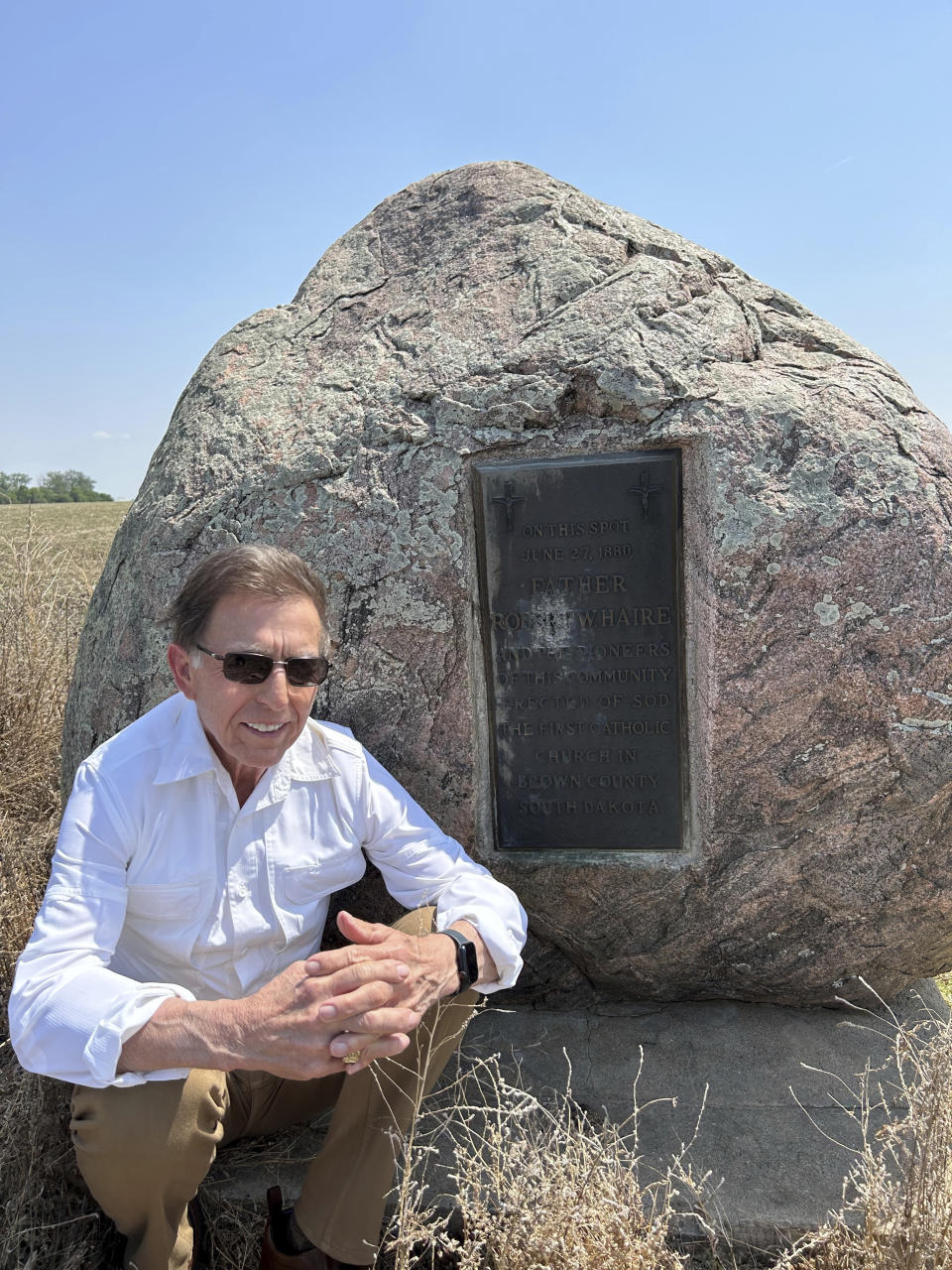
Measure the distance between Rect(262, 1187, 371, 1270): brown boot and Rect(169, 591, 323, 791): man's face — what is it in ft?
2.99

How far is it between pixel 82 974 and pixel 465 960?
0.70 meters

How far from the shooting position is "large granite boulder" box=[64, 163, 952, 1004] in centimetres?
247

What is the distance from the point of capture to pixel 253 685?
202cm

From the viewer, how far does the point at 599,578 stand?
8.54 feet

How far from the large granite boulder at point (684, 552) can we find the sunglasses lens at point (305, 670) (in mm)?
562

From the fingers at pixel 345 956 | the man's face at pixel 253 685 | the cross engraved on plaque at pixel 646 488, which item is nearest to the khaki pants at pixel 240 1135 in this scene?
the fingers at pixel 345 956

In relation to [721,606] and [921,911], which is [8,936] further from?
[921,911]

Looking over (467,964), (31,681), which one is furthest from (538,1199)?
(31,681)

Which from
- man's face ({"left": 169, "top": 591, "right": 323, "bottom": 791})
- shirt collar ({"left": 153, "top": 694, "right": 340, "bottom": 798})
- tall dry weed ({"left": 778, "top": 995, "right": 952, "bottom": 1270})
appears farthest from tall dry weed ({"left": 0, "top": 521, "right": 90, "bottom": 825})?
tall dry weed ({"left": 778, "top": 995, "right": 952, "bottom": 1270})

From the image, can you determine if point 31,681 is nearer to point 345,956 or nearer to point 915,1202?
point 345,956

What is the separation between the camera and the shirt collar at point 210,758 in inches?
80.8

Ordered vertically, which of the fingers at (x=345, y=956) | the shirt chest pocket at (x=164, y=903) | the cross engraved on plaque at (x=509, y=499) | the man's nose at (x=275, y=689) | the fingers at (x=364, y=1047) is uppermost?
the cross engraved on plaque at (x=509, y=499)

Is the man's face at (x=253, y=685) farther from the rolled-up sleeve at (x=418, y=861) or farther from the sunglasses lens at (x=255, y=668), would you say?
the rolled-up sleeve at (x=418, y=861)

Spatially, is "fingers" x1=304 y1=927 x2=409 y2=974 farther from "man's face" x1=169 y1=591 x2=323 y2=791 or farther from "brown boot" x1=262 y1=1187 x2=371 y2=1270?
"brown boot" x1=262 y1=1187 x2=371 y2=1270
